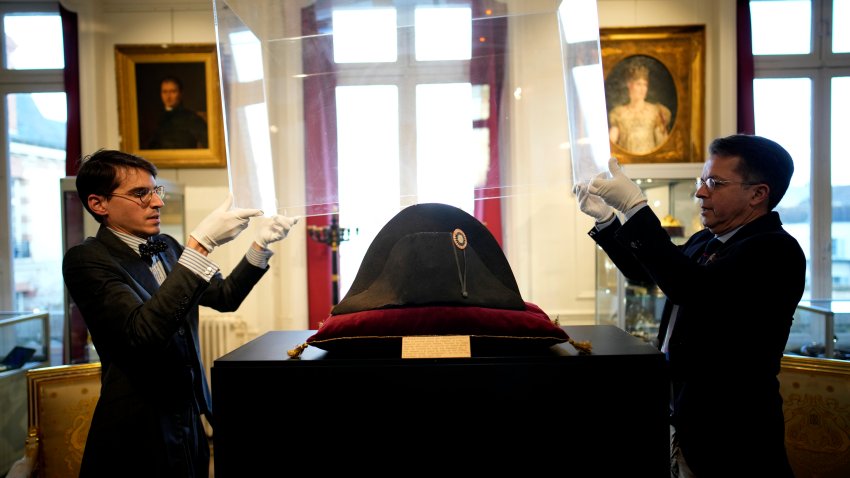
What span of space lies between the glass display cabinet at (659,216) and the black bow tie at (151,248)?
317cm

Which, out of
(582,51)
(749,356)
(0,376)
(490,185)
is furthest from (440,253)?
(0,376)

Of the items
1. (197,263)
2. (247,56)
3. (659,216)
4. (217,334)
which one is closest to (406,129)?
(247,56)

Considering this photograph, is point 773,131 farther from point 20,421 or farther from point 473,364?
point 20,421

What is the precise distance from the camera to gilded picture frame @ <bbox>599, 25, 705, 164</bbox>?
15.1 feet

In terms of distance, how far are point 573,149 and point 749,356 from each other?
76 centimetres

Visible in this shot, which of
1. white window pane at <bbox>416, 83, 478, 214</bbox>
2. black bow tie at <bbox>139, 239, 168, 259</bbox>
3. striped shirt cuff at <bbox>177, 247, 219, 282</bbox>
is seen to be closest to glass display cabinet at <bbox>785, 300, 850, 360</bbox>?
white window pane at <bbox>416, 83, 478, 214</bbox>

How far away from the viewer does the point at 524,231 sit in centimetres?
476

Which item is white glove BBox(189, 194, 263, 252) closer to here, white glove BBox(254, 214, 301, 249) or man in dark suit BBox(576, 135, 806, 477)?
white glove BBox(254, 214, 301, 249)

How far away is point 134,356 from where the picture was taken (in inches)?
68.3

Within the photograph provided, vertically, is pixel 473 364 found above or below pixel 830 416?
above

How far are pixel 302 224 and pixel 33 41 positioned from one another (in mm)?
2661

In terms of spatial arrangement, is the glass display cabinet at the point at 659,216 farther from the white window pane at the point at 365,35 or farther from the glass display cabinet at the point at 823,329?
the white window pane at the point at 365,35

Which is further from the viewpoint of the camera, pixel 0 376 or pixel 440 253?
pixel 0 376

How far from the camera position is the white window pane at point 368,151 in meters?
1.93
